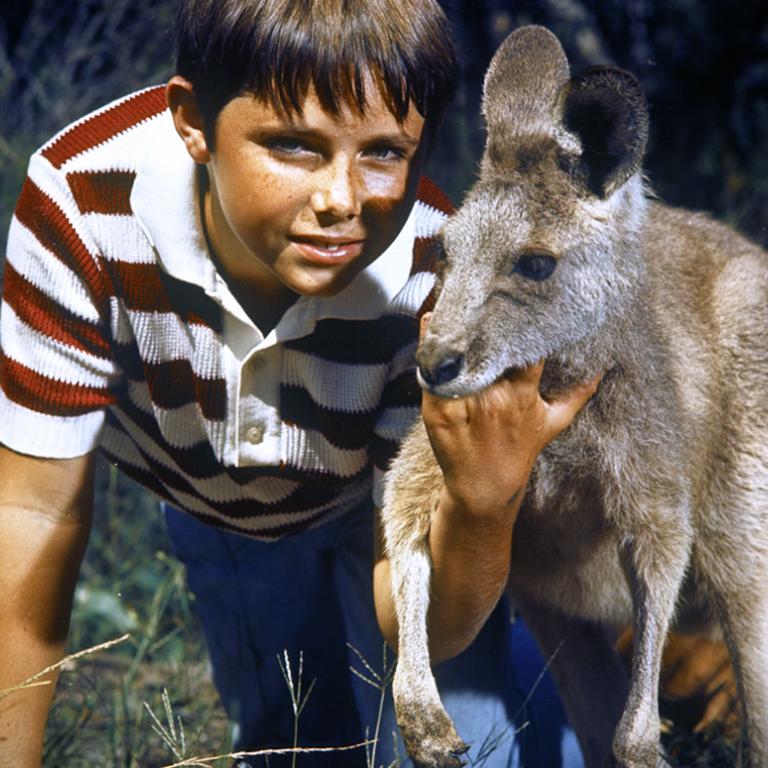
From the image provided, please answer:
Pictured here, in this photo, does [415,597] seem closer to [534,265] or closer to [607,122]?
[534,265]

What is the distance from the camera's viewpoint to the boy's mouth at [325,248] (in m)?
2.04

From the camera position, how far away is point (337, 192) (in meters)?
1.98

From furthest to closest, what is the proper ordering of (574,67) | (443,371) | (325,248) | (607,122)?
(574,67)
(325,248)
(607,122)
(443,371)

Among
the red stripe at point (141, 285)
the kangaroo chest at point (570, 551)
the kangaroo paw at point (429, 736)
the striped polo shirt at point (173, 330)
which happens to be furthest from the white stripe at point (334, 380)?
the kangaroo paw at point (429, 736)

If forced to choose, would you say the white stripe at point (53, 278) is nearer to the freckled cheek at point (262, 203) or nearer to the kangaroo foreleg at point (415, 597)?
the freckled cheek at point (262, 203)

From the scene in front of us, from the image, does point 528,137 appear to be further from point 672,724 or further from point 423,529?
point 672,724

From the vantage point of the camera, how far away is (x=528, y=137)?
202 cm

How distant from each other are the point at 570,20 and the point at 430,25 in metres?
3.00

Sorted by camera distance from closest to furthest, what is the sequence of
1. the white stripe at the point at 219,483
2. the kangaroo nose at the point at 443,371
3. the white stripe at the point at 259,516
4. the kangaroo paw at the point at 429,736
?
1. the kangaroo nose at the point at 443,371
2. the kangaroo paw at the point at 429,736
3. the white stripe at the point at 219,483
4. the white stripe at the point at 259,516

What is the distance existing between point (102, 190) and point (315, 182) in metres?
0.54

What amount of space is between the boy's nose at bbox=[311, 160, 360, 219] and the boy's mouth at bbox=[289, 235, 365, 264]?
0.06 metres

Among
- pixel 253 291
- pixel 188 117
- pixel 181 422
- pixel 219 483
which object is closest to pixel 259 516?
pixel 219 483

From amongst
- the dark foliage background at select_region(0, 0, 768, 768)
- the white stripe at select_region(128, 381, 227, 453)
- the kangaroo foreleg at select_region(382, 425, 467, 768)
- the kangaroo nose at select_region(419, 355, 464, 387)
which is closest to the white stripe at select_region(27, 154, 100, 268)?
the white stripe at select_region(128, 381, 227, 453)

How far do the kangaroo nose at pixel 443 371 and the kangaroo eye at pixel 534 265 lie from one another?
0.20 metres
